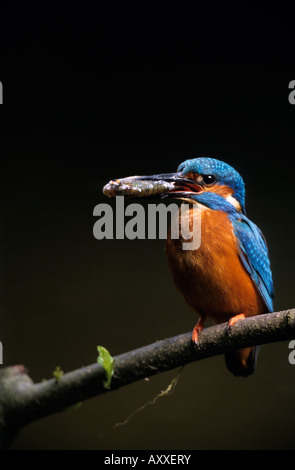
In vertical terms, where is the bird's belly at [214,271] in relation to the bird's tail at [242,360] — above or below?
above

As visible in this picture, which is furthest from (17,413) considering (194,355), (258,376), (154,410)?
(258,376)

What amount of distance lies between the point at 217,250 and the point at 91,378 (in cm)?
40

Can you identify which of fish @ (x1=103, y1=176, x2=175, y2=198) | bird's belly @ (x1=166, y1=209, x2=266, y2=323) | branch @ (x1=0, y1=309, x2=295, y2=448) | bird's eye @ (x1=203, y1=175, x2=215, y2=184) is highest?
bird's eye @ (x1=203, y1=175, x2=215, y2=184)

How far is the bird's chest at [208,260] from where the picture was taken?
52.2 inches

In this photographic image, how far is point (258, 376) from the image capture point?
195 centimetres

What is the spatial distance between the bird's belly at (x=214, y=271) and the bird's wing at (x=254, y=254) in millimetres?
18

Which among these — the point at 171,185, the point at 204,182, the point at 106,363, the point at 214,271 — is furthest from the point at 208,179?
the point at 106,363

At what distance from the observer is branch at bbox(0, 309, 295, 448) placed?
3.95 ft

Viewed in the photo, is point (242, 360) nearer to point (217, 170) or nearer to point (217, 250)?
point (217, 250)

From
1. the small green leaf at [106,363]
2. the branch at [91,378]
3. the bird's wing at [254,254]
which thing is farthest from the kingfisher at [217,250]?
the small green leaf at [106,363]

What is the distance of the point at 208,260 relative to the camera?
1.32m

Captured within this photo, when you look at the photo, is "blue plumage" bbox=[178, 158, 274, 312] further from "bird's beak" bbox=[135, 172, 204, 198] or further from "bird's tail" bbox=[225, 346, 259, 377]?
"bird's tail" bbox=[225, 346, 259, 377]

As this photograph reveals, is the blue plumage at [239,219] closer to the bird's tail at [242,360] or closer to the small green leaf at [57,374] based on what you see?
the bird's tail at [242,360]
